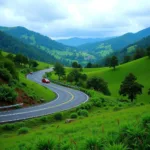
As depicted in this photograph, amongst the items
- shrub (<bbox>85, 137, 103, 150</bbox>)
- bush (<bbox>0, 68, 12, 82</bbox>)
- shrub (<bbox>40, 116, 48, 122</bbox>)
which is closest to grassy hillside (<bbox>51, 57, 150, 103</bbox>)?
bush (<bbox>0, 68, 12, 82</bbox>)

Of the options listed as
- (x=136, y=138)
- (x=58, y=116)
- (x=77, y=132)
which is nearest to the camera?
(x=136, y=138)

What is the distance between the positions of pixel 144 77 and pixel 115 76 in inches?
624

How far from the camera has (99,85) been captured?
9081cm

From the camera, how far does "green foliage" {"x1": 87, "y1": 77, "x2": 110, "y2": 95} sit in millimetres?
90000

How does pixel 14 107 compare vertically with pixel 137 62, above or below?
below

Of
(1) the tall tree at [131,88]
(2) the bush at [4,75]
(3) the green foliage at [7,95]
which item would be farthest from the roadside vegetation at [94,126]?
(2) the bush at [4,75]

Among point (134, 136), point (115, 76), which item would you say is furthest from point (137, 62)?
point (134, 136)

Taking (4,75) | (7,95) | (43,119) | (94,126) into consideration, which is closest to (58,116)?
(43,119)

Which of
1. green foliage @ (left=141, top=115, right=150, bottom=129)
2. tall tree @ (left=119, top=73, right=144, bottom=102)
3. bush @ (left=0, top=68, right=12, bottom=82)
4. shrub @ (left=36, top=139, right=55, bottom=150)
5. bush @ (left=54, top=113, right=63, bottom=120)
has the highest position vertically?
bush @ (left=0, top=68, right=12, bottom=82)

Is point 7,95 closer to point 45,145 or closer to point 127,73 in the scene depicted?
point 45,145

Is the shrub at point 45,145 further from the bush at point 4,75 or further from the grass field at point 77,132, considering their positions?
the bush at point 4,75

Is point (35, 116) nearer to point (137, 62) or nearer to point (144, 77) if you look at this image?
point (144, 77)

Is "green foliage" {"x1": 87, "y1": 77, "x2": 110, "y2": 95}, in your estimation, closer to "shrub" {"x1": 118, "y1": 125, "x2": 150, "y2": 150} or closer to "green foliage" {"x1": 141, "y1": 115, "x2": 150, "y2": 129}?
"green foliage" {"x1": 141, "y1": 115, "x2": 150, "y2": 129}

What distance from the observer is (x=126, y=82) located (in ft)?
241
